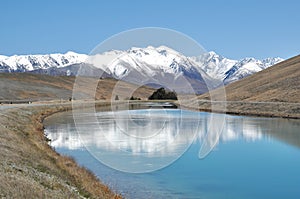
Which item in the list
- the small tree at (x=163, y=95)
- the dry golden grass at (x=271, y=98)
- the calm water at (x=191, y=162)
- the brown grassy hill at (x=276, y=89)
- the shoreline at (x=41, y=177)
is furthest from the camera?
the small tree at (x=163, y=95)

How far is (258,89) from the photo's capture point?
368 feet

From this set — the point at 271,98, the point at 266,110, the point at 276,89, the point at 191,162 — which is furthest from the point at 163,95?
the point at 191,162

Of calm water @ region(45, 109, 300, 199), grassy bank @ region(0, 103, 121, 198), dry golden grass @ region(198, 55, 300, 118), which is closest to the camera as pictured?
grassy bank @ region(0, 103, 121, 198)

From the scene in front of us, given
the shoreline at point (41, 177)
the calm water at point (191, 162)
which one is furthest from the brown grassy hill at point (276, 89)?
the shoreline at point (41, 177)

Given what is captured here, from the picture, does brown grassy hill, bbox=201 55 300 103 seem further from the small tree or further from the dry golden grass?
the small tree

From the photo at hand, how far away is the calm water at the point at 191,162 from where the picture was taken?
755 inches

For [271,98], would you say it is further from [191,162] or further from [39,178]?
[39,178]

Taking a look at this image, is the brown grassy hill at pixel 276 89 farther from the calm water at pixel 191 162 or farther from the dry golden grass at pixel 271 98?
the calm water at pixel 191 162

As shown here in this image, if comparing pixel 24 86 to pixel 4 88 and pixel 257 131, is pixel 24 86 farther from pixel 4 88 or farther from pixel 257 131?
pixel 257 131

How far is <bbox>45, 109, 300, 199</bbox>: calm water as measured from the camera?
19.2 m

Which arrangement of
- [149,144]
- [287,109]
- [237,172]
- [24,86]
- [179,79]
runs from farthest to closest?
[24,86], [287,109], [179,79], [149,144], [237,172]

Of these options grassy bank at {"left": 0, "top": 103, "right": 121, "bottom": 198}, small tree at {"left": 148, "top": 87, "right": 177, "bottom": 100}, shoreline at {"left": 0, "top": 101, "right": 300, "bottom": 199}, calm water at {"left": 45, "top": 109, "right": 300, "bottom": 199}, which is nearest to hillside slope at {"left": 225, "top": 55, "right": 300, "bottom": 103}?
small tree at {"left": 148, "top": 87, "right": 177, "bottom": 100}

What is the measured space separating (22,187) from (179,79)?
101 feet

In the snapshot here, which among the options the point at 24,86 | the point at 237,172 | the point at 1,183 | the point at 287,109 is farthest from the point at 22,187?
the point at 24,86
